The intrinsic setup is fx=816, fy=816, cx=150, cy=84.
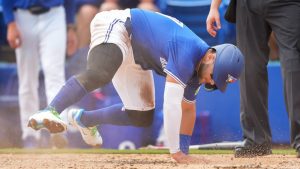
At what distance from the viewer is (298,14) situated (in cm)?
680

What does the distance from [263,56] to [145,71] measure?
1.03 m

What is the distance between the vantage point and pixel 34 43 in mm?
9609

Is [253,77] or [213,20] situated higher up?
[213,20]

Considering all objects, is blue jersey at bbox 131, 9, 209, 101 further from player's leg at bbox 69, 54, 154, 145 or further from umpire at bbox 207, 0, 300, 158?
umpire at bbox 207, 0, 300, 158

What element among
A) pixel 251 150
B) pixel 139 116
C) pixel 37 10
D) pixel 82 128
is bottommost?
pixel 251 150

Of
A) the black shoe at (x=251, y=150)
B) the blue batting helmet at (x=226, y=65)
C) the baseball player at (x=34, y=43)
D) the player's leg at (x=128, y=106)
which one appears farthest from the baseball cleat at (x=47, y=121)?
the baseball player at (x=34, y=43)

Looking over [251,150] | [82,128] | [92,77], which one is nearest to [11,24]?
[82,128]

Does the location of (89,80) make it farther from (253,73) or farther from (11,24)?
(11,24)

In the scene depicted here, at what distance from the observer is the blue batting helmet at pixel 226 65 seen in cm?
624

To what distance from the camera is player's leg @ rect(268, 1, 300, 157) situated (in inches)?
263

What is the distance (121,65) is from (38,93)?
3.64 meters

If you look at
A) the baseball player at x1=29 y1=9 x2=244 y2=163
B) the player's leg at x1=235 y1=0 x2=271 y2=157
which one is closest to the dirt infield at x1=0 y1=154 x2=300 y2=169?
the player's leg at x1=235 y1=0 x2=271 y2=157

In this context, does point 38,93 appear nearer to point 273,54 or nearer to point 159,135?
point 159,135

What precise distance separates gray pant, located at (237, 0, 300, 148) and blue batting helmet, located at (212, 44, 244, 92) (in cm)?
60
